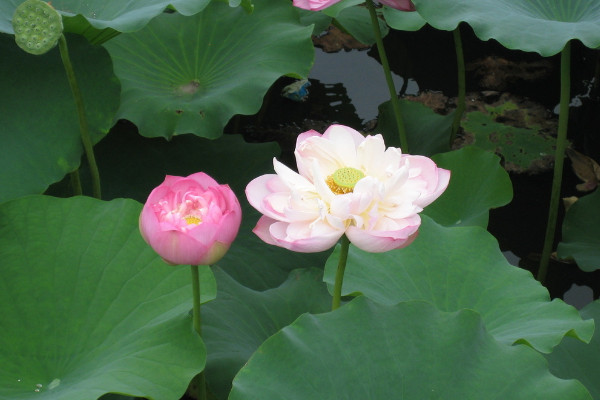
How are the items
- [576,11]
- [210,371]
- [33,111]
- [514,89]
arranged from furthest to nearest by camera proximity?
1. [514,89]
2. [576,11]
3. [33,111]
4. [210,371]

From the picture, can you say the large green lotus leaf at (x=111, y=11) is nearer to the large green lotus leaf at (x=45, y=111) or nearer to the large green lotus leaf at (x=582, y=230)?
the large green lotus leaf at (x=45, y=111)

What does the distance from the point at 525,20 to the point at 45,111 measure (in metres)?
0.97

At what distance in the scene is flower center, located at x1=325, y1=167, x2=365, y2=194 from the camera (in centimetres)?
88

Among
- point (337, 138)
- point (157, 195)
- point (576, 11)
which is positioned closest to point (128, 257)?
point (157, 195)

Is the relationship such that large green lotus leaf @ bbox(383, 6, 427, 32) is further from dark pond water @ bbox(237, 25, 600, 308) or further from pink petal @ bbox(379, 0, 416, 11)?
dark pond water @ bbox(237, 25, 600, 308)

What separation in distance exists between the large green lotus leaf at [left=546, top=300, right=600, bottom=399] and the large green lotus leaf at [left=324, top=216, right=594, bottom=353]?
11 centimetres

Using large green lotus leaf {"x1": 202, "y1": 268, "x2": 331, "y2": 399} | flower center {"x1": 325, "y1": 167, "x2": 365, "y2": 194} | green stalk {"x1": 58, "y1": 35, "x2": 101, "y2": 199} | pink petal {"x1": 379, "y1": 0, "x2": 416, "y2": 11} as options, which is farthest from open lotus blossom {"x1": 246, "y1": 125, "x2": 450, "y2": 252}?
pink petal {"x1": 379, "y1": 0, "x2": 416, "y2": 11}

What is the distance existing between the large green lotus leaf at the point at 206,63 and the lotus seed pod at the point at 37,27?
0.47 m

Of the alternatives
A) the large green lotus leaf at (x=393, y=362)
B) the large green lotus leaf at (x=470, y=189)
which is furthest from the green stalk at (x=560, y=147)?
the large green lotus leaf at (x=393, y=362)

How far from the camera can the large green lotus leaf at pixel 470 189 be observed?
1.70 meters

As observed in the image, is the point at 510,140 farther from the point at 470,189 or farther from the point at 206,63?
the point at 206,63

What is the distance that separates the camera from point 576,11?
1.65m

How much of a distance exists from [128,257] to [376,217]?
0.52 metres

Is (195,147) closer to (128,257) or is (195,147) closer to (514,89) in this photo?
(128,257)
